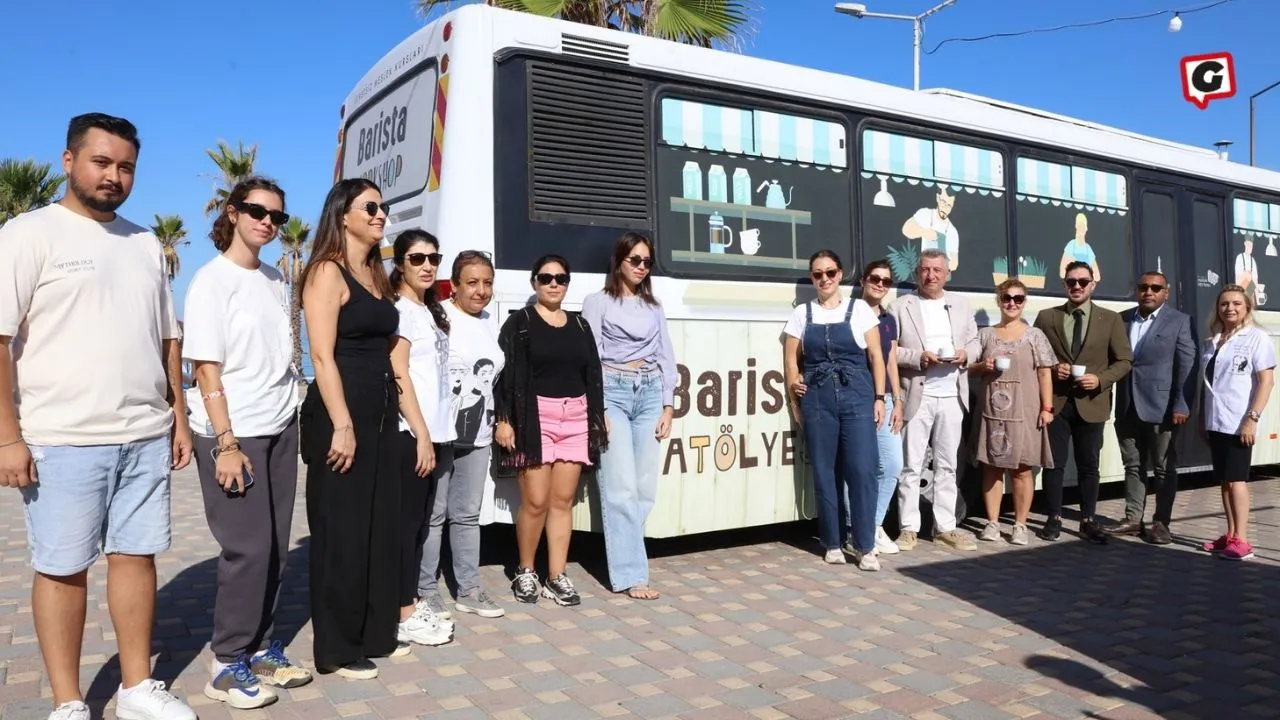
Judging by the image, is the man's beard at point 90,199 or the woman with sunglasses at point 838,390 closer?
the man's beard at point 90,199

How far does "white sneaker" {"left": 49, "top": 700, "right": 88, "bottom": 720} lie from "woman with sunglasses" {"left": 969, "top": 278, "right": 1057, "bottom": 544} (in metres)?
5.57

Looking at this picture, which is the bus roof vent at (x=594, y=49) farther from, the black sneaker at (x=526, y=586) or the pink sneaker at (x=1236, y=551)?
the pink sneaker at (x=1236, y=551)

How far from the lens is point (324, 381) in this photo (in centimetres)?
385

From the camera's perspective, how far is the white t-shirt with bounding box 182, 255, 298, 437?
367 cm

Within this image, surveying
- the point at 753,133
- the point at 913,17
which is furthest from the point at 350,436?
the point at 913,17

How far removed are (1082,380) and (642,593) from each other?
3602mm

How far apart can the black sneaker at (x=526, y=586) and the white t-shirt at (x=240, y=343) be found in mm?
1837

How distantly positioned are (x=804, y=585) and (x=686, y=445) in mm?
1077

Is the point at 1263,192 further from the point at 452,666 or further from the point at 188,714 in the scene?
the point at 188,714

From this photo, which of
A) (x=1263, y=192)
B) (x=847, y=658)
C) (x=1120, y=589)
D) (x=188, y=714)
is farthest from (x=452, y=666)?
(x=1263, y=192)

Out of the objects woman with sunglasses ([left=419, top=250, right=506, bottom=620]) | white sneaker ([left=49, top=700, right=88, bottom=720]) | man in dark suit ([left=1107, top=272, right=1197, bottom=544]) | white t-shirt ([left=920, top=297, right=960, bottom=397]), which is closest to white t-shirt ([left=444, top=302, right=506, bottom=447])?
woman with sunglasses ([left=419, top=250, right=506, bottom=620])

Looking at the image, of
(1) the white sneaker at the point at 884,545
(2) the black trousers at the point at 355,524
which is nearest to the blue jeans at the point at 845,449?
(1) the white sneaker at the point at 884,545

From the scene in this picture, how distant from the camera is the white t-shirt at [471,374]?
483 cm

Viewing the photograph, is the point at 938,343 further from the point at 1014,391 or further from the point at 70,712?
the point at 70,712
